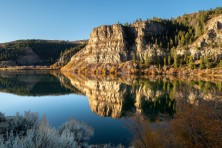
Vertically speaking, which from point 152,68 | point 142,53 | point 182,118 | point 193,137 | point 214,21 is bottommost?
point 193,137

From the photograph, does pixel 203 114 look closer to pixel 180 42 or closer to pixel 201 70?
pixel 201 70

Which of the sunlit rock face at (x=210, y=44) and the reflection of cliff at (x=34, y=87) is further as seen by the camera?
the sunlit rock face at (x=210, y=44)

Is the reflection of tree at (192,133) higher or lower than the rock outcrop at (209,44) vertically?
lower

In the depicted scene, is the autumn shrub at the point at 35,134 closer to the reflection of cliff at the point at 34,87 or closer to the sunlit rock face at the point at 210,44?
the reflection of cliff at the point at 34,87

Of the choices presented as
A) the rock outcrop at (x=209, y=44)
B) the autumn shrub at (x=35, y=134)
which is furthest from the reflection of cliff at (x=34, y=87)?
the rock outcrop at (x=209, y=44)

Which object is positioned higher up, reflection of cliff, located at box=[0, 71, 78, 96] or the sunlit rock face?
the sunlit rock face

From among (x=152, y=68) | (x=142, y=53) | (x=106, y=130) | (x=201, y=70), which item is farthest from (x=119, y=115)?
(x=142, y=53)

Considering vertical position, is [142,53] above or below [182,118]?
above

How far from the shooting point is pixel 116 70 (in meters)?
184

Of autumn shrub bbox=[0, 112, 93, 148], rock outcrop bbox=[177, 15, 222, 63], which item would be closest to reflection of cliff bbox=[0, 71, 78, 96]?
autumn shrub bbox=[0, 112, 93, 148]

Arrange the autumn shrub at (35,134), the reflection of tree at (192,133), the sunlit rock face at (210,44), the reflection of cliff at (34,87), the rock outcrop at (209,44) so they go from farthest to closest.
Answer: the rock outcrop at (209,44), the sunlit rock face at (210,44), the reflection of cliff at (34,87), the reflection of tree at (192,133), the autumn shrub at (35,134)

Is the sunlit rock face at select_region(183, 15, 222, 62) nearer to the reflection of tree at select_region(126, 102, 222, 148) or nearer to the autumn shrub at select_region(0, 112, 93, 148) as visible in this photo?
the reflection of tree at select_region(126, 102, 222, 148)

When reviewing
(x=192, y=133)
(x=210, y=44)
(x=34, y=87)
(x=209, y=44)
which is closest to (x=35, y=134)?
(x=192, y=133)

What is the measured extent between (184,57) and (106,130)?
144999 mm
